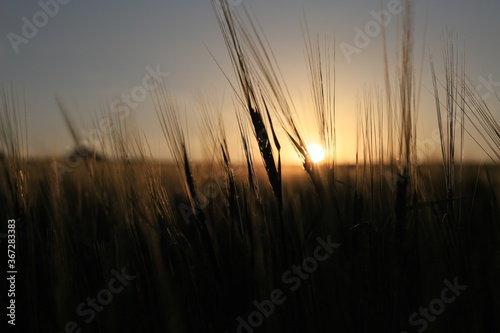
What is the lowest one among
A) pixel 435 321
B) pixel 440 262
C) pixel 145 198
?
pixel 435 321

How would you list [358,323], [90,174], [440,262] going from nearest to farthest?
[358,323]
[440,262]
[90,174]

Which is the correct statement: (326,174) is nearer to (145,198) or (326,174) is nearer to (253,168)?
(253,168)

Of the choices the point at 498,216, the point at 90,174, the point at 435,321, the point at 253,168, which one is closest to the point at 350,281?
the point at 435,321

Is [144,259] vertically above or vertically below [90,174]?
below

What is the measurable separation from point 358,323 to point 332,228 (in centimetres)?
20

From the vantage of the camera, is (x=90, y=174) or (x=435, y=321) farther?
(x=90, y=174)

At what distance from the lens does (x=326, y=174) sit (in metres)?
0.95

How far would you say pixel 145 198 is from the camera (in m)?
1.11

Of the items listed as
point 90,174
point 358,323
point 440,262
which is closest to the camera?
point 358,323

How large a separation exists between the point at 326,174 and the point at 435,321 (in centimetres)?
36

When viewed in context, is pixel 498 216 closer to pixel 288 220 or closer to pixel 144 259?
pixel 288 220

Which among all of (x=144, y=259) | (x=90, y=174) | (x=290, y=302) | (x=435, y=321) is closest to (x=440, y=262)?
(x=435, y=321)

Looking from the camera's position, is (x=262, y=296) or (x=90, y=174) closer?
(x=262, y=296)

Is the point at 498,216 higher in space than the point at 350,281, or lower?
higher
